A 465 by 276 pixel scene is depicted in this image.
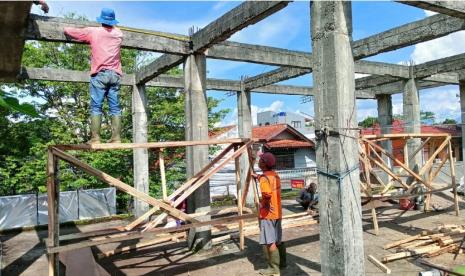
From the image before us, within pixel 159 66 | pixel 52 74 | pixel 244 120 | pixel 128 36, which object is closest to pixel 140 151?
pixel 159 66

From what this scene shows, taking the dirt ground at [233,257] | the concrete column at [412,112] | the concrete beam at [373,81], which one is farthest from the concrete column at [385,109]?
the dirt ground at [233,257]

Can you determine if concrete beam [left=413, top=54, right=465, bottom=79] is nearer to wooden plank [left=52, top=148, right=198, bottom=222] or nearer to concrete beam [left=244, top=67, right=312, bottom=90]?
concrete beam [left=244, top=67, right=312, bottom=90]

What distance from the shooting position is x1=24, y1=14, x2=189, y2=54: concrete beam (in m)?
7.53

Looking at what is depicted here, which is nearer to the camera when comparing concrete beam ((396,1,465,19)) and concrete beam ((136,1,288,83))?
concrete beam ((396,1,465,19))

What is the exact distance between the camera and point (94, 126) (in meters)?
6.00

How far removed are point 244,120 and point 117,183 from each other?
10143 millimetres

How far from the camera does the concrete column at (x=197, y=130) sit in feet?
29.0

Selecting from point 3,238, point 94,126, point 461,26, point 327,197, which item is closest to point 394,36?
point 461,26

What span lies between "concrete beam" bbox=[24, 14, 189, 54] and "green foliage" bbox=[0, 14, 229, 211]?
8.79 m

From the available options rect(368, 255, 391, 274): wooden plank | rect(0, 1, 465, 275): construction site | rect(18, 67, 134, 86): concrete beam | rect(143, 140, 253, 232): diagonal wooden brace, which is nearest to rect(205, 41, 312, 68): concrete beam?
rect(0, 1, 465, 275): construction site

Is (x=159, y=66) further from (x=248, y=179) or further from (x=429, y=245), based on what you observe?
(x=429, y=245)

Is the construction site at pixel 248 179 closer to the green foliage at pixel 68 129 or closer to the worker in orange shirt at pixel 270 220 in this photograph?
the worker in orange shirt at pixel 270 220

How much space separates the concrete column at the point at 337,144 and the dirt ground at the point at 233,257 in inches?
83.3

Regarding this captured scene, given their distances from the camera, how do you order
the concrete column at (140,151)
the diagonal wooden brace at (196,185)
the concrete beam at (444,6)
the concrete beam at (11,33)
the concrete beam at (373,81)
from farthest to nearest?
the concrete beam at (373,81) → the concrete column at (140,151) → the diagonal wooden brace at (196,185) → the concrete beam at (444,6) → the concrete beam at (11,33)
